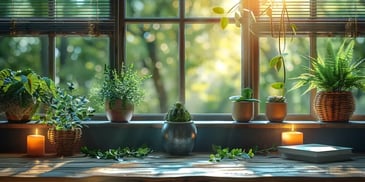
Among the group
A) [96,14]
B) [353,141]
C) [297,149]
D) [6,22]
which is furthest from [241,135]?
[6,22]

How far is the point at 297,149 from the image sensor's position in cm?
254

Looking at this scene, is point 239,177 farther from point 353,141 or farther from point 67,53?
point 67,53

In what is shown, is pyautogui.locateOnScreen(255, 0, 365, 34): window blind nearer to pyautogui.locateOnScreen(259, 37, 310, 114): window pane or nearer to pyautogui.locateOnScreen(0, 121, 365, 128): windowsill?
pyautogui.locateOnScreen(259, 37, 310, 114): window pane

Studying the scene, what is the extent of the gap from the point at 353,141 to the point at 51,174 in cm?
179

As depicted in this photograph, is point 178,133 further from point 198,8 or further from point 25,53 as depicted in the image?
point 25,53

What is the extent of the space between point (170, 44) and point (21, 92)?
3.18ft

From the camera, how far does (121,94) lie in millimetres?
2871

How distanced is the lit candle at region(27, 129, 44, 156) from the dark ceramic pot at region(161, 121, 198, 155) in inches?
27.5

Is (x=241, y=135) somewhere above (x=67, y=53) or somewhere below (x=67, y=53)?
below

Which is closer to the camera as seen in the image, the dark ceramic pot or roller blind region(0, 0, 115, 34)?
the dark ceramic pot

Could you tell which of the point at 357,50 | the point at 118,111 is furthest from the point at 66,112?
the point at 357,50

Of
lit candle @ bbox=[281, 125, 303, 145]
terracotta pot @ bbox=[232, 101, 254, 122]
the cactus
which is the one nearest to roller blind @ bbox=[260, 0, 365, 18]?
terracotta pot @ bbox=[232, 101, 254, 122]

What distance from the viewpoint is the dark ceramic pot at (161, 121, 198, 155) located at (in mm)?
2709

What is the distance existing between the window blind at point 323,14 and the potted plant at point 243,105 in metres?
0.51
